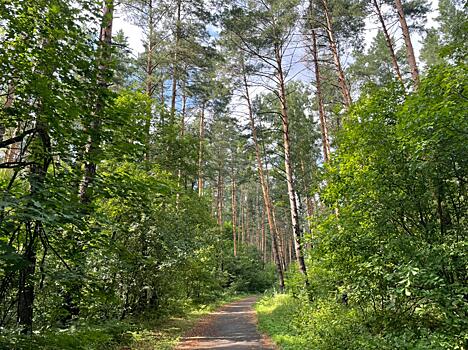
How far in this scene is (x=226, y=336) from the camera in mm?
9734

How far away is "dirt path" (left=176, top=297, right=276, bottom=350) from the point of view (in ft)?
27.4

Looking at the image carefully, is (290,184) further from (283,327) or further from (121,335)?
(121,335)

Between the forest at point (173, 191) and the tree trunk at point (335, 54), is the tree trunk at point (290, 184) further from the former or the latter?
the tree trunk at point (335, 54)

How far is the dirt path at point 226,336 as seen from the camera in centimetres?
834

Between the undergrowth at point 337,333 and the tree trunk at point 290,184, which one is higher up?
the tree trunk at point 290,184

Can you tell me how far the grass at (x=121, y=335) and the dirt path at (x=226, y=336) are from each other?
0.41 m

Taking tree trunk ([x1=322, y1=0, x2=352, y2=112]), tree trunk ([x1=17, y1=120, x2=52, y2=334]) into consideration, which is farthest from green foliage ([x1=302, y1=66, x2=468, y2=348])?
tree trunk ([x1=322, y1=0, x2=352, y2=112])

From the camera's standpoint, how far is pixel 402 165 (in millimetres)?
5402

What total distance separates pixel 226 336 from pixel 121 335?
3.22 meters

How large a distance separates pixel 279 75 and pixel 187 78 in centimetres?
461

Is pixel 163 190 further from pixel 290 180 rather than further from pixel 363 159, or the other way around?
pixel 290 180

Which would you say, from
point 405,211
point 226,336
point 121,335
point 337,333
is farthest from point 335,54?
point 121,335

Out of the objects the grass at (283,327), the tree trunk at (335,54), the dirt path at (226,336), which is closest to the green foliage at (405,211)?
the grass at (283,327)

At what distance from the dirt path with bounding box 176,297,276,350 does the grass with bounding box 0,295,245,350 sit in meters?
0.41
